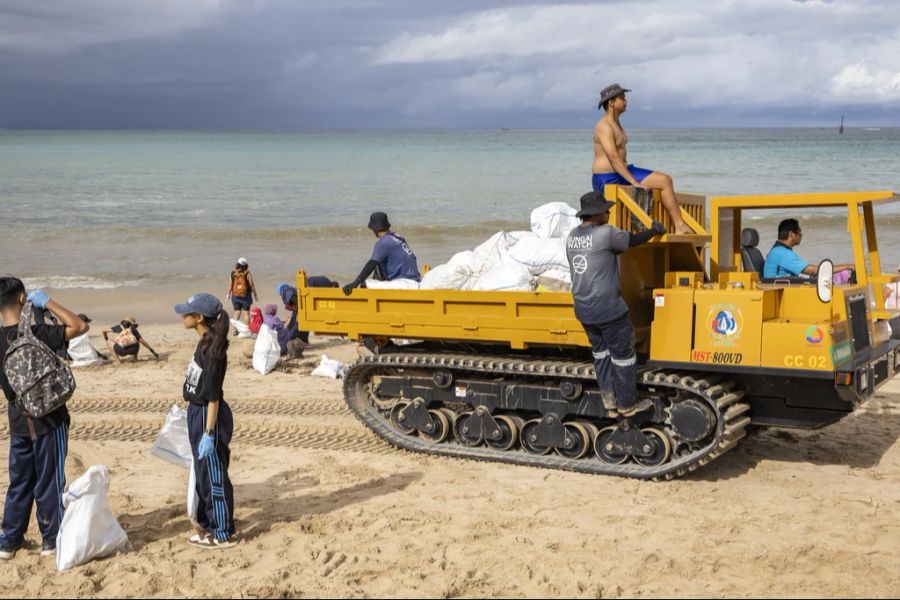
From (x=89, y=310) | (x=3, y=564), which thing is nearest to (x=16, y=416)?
(x=3, y=564)

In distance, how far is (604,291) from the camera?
7.44 m

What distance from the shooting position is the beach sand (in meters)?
5.99

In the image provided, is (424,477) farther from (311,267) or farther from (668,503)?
(311,267)

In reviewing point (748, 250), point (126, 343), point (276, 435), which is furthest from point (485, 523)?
point (126, 343)

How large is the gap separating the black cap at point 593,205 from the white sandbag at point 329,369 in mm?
5495

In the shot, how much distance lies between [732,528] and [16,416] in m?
4.58

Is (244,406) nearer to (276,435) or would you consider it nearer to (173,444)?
(276,435)

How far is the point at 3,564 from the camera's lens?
6348 mm

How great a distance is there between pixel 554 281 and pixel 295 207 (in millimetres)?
34484

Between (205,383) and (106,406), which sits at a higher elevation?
(205,383)

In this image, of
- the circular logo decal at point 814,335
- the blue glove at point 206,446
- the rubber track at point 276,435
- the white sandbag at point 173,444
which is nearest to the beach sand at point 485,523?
the rubber track at point 276,435

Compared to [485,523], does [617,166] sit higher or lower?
higher

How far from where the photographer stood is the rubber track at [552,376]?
7.66 meters

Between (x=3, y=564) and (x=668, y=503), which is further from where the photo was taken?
(x=668, y=503)
